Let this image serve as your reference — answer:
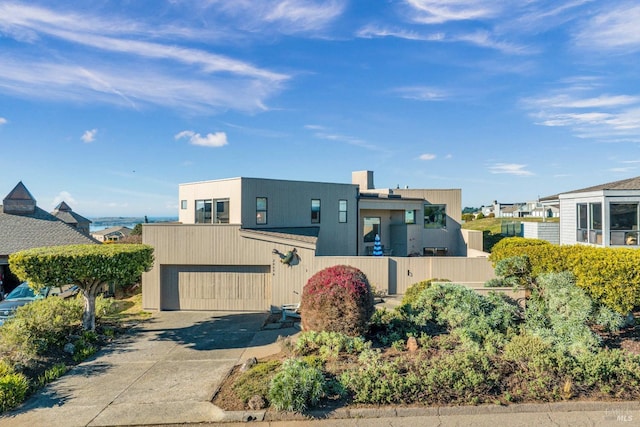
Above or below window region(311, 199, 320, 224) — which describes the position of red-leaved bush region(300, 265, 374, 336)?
below

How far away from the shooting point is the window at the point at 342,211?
61.9ft

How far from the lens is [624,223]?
15695 millimetres

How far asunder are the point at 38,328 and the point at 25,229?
1415 centimetres

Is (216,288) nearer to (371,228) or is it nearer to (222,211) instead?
(222,211)

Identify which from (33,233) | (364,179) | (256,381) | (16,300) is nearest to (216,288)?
(16,300)

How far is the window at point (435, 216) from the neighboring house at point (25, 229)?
19926mm

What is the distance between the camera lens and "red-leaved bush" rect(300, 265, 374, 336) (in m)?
8.62

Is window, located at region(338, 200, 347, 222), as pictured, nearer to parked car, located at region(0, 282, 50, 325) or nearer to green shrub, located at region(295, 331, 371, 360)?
green shrub, located at region(295, 331, 371, 360)

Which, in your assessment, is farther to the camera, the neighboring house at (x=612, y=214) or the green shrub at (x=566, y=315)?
the neighboring house at (x=612, y=214)

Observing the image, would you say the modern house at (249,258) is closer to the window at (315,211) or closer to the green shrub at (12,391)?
the window at (315,211)

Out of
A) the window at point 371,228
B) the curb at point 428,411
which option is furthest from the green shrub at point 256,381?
A: the window at point 371,228

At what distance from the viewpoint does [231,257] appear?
47.9 ft

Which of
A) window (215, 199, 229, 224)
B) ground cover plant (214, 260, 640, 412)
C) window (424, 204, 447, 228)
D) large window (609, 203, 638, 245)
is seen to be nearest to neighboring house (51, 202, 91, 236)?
window (215, 199, 229, 224)

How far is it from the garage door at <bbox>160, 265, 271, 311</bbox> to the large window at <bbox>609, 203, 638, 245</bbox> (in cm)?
1530
